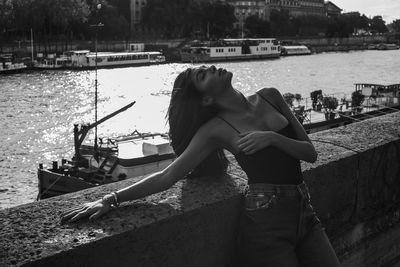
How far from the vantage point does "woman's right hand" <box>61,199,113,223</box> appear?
236cm

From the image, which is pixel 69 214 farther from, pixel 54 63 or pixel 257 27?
pixel 257 27

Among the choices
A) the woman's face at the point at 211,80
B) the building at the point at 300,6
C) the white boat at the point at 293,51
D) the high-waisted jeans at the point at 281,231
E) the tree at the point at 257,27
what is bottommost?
the white boat at the point at 293,51

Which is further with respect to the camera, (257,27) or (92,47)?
(257,27)

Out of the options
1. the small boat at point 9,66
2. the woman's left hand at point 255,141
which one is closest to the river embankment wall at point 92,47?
the small boat at point 9,66

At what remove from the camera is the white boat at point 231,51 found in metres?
87.1

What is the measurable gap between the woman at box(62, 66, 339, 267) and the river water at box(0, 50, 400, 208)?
17.1 meters

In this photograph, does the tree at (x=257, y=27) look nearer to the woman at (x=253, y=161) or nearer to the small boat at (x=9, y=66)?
the small boat at (x=9, y=66)

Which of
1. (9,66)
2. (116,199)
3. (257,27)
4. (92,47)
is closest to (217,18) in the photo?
(257,27)

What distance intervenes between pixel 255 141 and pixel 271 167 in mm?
145

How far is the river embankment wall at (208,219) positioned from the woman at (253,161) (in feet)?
0.35

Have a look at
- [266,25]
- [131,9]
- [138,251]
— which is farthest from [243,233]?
[266,25]

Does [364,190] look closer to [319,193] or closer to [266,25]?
[319,193]

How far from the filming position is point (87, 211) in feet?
7.85

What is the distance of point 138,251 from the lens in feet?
7.40
